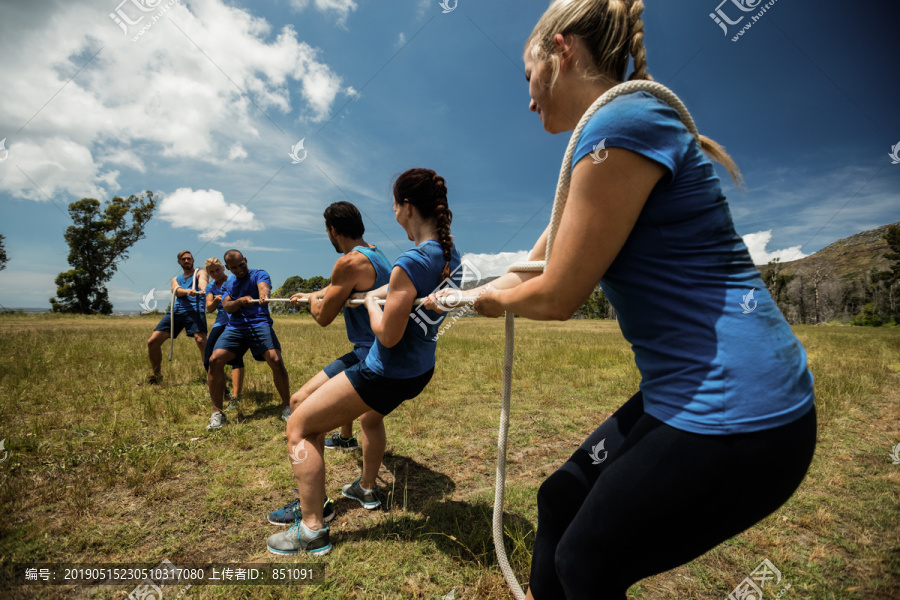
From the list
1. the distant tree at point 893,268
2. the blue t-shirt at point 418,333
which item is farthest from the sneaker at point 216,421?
the distant tree at point 893,268

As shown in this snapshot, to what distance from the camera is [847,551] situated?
3.29 metres

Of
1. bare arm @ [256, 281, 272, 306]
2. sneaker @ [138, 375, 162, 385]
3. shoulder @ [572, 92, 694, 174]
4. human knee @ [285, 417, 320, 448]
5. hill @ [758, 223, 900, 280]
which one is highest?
hill @ [758, 223, 900, 280]

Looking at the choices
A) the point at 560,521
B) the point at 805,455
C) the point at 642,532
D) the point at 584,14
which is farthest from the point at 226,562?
the point at 584,14

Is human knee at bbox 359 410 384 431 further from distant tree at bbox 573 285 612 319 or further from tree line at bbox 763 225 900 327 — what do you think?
tree line at bbox 763 225 900 327

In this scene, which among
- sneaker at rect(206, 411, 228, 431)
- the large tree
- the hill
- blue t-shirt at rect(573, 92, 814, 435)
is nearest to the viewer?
blue t-shirt at rect(573, 92, 814, 435)

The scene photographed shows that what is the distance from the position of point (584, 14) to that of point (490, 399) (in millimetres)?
7117

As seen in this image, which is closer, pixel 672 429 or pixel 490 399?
pixel 672 429

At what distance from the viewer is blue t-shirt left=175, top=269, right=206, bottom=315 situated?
866 centimetres

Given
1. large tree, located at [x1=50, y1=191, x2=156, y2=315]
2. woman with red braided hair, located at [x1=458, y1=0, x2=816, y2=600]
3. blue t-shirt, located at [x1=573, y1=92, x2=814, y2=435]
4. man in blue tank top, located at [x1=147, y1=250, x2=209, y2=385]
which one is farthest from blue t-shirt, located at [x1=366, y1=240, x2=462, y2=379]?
large tree, located at [x1=50, y1=191, x2=156, y2=315]

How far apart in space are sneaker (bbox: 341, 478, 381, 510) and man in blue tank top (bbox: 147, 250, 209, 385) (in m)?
6.25

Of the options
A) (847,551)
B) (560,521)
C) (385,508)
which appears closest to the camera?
(560,521)

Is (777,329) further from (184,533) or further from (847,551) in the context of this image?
(184,533)

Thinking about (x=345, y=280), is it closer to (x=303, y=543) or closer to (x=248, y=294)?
(x=303, y=543)

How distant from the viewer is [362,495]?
12.7ft
